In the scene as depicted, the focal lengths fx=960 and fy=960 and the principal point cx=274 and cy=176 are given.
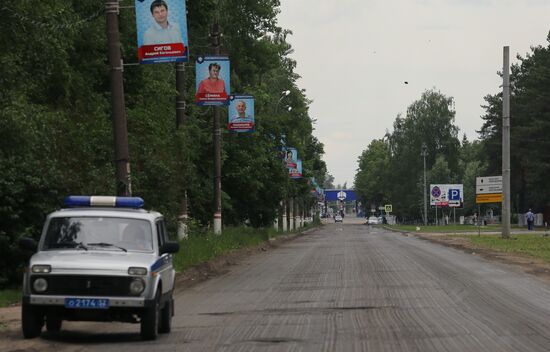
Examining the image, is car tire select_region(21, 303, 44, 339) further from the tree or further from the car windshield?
the tree

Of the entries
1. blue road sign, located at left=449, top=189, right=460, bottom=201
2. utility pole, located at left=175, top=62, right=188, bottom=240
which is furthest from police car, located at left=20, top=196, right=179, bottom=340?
blue road sign, located at left=449, top=189, right=460, bottom=201

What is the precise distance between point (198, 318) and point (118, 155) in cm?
736

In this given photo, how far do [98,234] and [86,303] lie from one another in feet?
4.40

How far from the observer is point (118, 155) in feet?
72.1

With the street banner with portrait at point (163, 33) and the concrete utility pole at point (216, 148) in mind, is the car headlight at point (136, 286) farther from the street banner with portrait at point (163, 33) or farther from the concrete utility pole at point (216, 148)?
the concrete utility pole at point (216, 148)

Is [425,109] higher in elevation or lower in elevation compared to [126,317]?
higher

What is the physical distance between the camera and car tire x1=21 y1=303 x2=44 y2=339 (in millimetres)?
12156

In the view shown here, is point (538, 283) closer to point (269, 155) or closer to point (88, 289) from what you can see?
point (88, 289)

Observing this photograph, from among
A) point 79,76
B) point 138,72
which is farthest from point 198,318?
point 138,72

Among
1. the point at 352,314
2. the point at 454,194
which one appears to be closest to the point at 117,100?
the point at 352,314

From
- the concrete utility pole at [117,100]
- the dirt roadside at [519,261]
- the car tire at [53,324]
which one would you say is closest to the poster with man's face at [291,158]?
the dirt roadside at [519,261]

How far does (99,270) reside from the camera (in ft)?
39.1

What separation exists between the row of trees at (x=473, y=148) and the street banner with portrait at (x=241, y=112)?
52.1m

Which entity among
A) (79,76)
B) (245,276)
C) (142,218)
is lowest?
(245,276)
